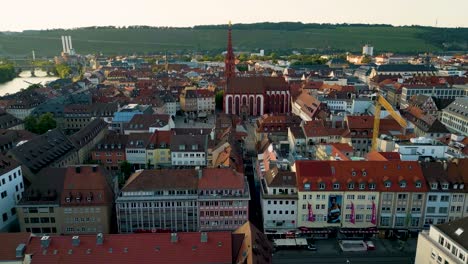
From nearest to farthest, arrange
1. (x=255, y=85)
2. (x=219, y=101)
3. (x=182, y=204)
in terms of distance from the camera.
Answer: (x=182, y=204)
(x=255, y=85)
(x=219, y=101)

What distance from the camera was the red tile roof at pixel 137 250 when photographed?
4209cm

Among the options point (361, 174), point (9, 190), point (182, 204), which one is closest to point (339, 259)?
point (361, 174)

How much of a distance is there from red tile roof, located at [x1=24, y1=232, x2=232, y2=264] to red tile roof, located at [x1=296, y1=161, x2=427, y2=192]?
19.7 meters

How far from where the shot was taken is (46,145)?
77438 mm

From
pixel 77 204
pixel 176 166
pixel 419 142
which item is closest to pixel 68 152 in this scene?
pixel 176 166

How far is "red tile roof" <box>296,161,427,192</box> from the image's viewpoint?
5884cm

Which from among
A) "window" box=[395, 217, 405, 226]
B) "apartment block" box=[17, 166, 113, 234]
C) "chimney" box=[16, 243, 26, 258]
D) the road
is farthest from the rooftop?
"chimney" box=[16, 243, 26, 258]

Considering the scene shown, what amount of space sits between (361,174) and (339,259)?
12785 mm

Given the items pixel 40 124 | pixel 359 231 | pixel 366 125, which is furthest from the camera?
pixel 40 124

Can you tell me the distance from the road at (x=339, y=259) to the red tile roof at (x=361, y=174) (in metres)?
9.16

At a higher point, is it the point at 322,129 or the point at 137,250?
the point at 322,129

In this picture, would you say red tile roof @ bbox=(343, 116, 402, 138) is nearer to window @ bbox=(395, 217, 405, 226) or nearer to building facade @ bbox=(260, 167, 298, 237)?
window @ bbox=(395, 217, 405, 226)

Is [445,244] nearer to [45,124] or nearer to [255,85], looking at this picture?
[45,124]

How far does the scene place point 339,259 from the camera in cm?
5381
